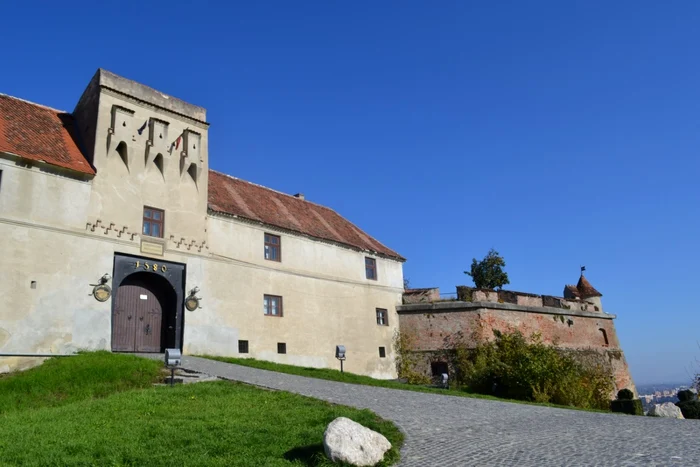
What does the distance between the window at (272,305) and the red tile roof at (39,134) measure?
9077mm

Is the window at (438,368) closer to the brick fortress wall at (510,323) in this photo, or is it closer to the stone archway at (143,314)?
the brick fortress wall at (510,323)

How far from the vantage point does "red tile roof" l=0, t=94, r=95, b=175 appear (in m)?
18.6

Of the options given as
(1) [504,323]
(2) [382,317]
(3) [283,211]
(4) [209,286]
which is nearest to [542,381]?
(1) [504,323]

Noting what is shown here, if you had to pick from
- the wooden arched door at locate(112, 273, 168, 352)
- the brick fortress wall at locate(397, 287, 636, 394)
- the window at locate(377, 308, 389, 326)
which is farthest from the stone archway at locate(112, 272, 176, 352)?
the brick fortress wall at locate(397, 287, 636, 394)

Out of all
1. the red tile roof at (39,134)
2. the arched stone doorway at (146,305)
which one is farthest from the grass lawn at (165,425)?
the red tile roof at (39,134)

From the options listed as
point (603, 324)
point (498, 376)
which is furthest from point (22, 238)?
point (603, 324)

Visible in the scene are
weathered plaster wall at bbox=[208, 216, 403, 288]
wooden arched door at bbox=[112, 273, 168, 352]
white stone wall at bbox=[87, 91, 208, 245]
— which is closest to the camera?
wooden arched door at bbox=[112, 273, 168, 352]

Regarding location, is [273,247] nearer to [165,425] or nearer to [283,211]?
[283,211]

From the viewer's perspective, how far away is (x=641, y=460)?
739cm

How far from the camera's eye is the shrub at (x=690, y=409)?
16.6m

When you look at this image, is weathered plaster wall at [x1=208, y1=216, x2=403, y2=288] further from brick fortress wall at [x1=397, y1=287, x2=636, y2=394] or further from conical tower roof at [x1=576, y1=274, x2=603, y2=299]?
conical tower roof at [x1=576, y1=274, x2=603, y2=299]

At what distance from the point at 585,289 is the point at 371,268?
16.2 metres

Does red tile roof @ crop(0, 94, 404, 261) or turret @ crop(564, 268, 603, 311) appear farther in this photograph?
turret @ crop(564, 268, 603, 311)

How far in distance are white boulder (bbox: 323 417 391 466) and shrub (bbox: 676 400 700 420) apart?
13.7 m
